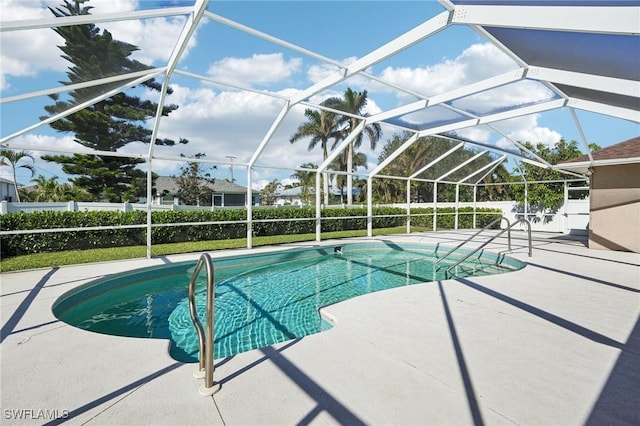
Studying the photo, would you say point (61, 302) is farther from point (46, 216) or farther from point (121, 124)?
point (46, 216)

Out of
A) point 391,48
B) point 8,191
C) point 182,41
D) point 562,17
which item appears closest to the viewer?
point 562,17

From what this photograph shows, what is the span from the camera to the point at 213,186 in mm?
28109

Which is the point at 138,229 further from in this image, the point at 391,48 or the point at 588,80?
the point at 588,80

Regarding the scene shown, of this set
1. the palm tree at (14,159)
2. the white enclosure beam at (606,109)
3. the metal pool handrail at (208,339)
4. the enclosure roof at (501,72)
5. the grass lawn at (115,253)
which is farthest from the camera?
the palm tree at (14,159)

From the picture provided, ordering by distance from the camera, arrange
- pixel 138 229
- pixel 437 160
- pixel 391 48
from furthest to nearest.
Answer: pixel 437 160
pixel 138 229
pixel 391 48

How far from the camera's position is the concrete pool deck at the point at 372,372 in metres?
2.03

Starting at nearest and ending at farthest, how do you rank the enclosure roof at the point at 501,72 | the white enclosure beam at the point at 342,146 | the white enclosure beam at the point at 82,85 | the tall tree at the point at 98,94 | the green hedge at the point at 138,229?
the enclosure roof at the point at 501,72 → the tall tree at the point at 98,94 → the white enclosure beam at the point at 82,85 → the green hedge at the point at 138,229 → the white enclosure beam at the point at 342,146

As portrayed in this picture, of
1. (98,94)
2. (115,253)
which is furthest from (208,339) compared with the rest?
(115,253)

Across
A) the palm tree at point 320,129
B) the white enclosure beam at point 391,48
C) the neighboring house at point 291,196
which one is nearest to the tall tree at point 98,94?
the white enclosure beam at point 391,48

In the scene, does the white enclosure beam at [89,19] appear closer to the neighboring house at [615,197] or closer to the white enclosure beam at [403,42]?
the white enclosure beam at [403,42]

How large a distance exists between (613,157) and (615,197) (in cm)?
118

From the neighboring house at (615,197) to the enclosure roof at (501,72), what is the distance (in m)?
0.66

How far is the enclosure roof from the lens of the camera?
10.3 ft

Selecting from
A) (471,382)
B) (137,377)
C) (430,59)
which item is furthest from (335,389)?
(430,59)
